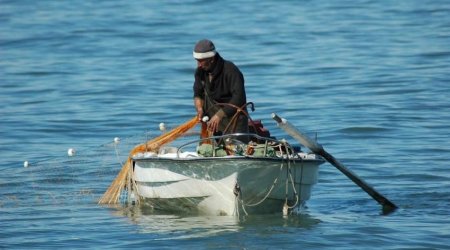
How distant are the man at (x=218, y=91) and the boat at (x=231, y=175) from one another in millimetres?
189

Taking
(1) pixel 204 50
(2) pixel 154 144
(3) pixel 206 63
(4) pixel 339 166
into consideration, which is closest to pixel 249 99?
(4) pixel 339 166

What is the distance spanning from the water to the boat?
213 millimetres

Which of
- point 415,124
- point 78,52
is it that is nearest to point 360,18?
point 78,52

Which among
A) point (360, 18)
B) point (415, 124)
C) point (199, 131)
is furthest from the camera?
point (360, 18)

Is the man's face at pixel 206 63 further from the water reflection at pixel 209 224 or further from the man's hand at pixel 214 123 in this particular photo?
the water reflection at pixel 209 224

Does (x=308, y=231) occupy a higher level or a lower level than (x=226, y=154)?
lower

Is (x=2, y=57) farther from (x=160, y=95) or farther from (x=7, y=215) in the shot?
(x=7, y=215)

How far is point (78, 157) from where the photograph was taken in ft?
54.5

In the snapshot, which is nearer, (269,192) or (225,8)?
(269,192)

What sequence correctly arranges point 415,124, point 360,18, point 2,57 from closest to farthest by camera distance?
point 415,124
point 2,57
point 360,18

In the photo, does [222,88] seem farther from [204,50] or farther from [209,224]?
[209,224]

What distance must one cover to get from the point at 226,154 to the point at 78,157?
4838 millimetres

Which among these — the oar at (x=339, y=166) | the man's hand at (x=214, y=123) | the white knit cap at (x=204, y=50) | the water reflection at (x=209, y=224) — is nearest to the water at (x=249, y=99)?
the water reflection at (x=209, y=224)

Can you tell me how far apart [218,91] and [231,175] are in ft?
3.88
